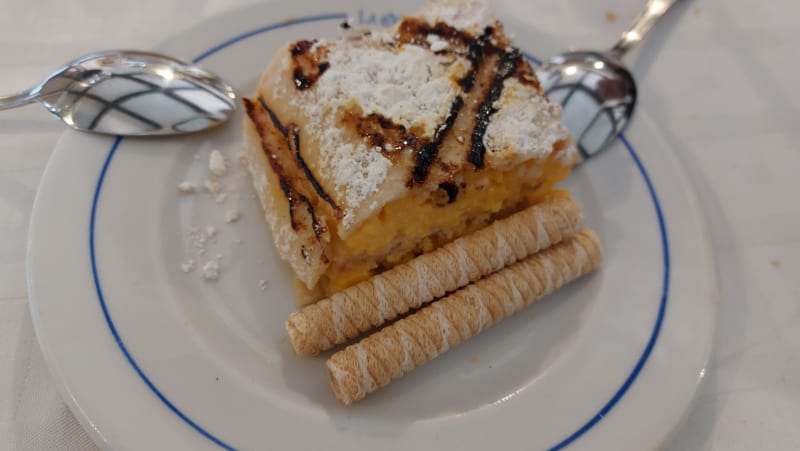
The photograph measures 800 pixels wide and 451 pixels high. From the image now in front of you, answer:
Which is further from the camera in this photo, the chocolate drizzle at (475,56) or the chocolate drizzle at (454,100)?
the chocolate drizzle at (475,56)

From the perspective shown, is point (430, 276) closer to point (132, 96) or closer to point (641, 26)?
point (132, 96)

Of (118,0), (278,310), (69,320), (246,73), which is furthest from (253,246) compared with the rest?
(118,0)

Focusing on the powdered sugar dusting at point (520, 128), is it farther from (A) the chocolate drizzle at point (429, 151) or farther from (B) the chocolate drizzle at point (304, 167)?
(B) the chocolate drizzle at point (304, 167)

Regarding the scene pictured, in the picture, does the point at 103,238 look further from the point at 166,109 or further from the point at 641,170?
the point at 641,170

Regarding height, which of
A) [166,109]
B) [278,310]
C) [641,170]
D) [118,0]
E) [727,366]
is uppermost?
[118,0]

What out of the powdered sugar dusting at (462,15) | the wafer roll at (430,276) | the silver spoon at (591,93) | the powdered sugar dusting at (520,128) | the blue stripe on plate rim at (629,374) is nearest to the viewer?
the blue stripe on plate rim at (629,374)

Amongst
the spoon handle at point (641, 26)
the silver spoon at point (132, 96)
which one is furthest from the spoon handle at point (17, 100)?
the spoon handle at point (641, 26)
